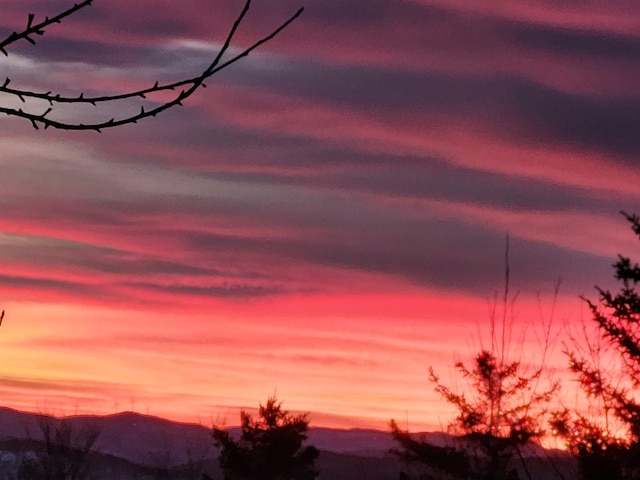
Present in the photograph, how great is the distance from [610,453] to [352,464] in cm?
17041

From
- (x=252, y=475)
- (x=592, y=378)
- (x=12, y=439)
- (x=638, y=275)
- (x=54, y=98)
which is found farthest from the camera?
(x=12, y=439)

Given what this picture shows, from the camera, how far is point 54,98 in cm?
491

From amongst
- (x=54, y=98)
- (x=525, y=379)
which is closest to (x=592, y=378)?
(x=54, y=98)

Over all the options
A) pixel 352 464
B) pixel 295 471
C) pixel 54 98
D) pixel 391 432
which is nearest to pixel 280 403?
pixel 295 471

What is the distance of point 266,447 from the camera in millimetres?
39062

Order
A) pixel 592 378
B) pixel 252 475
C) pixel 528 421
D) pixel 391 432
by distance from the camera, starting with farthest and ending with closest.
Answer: pixel 252 475
pixel 391 432
pixel 528 421
pixel 592 378

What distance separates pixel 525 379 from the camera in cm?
3092

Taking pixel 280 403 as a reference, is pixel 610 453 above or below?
below

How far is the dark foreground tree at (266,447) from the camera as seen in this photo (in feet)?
128

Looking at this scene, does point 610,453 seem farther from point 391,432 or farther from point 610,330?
point 391,432

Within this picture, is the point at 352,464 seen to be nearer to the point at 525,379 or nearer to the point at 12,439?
the point at 12,439

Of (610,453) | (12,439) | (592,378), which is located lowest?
(610,453)

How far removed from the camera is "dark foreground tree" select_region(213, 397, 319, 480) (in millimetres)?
39031

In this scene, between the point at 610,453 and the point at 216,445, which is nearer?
the point at 610,453
